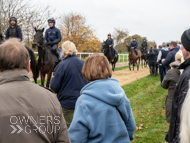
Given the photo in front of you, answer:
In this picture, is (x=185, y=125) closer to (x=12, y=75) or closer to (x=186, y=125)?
(x=186, y=125)

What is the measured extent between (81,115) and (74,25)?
111ft

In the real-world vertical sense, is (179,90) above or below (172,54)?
below

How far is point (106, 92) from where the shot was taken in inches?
91.7

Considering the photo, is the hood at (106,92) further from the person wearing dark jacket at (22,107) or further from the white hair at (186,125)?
the white hair at (186,125)

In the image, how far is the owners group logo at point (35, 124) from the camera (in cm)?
162

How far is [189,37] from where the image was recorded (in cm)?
249

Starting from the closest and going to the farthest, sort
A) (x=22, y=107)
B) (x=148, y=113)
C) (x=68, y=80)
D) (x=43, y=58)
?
(x=22, y=107) < (x=68, y=80) < (x=148, y=113) < (x=43, y=58)

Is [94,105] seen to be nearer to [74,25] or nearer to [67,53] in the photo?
[67,53]

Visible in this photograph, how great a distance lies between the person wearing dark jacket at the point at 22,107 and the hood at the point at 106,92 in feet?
1.85

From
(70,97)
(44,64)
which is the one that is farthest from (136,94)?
(70,97)

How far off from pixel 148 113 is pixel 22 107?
20.5 ft

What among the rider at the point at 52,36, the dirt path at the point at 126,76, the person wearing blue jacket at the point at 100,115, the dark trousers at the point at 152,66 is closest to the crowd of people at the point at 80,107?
the person wearing blue jacket at the point at 100,115

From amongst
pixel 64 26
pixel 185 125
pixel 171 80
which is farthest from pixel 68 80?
pixel 64 26

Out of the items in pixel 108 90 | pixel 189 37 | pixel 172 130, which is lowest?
pixel 172 130
